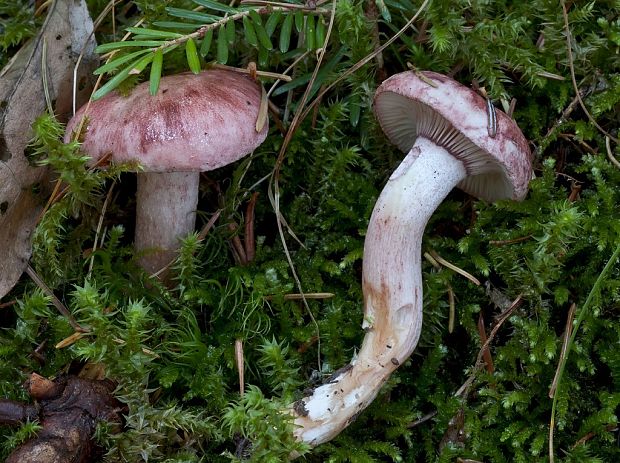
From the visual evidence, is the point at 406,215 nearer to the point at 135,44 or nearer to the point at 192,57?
the point at 192,57

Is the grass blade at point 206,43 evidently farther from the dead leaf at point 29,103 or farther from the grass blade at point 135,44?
the dead leaf at point 29,103

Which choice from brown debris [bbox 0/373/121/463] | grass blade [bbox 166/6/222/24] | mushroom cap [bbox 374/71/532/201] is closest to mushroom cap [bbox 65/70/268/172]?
grass blade [bbox 166/6/222/24]

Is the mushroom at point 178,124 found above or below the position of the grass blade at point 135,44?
below

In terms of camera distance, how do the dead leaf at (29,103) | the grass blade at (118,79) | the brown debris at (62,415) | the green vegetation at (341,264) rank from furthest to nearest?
the dead leaf at (29,103) → the green vegetation at (341,264) → the grass blade at (118,79) → the brown debris at (62,415)

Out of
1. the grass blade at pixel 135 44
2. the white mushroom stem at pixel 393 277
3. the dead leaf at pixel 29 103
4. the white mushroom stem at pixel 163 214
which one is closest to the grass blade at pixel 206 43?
the grass blade at pixel 135 44

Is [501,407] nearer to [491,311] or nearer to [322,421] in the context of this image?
[491,311]

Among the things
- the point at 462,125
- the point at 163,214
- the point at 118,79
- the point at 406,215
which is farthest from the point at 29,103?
the point at 462,125

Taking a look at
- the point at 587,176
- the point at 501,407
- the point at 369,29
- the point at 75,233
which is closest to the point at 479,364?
the point at 501,407
